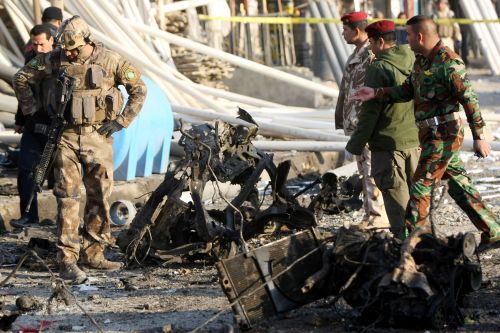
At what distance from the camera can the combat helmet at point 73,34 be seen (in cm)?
838

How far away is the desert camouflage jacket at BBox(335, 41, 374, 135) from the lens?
9281 millimetres

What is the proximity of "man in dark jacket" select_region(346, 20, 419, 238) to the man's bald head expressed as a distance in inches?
26.5

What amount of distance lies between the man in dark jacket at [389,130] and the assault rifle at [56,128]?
2039 millimetres

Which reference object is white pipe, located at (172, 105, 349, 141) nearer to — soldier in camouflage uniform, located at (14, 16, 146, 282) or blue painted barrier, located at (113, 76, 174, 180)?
blue painted barrier, located at (113, 76, 174, 180)

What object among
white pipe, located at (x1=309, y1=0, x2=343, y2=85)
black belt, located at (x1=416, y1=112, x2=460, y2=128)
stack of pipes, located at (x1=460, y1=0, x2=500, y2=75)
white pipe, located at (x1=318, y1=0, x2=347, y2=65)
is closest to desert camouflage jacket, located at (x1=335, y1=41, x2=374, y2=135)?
black belt, located at (x1=416, y1=112, x2=460, y2=128)

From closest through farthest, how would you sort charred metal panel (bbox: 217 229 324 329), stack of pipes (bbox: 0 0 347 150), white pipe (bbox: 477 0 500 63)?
1. charred metal panel (bbox: 217 229 324 329)
2. stack of pipes (bbox: 0 0 347 150)
3. white pipe (bbox: 477 0 500 63)

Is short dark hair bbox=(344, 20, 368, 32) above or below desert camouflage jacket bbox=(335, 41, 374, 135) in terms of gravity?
above

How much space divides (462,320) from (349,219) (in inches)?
165

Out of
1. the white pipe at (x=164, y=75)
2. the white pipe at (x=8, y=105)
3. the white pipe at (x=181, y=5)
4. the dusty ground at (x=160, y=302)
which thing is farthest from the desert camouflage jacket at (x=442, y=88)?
the white pipe at (x=181, y=5)

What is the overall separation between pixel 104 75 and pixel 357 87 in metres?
2.02

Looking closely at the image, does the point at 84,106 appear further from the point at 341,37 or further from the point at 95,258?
the point at 341,37

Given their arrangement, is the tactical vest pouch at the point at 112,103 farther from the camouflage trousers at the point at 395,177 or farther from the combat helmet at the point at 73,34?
the camouflage trousers at the point at 395,177

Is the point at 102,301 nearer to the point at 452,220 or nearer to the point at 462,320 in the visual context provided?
the point at 462,320

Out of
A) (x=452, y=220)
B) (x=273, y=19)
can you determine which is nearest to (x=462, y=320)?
(x=452, y=220)
